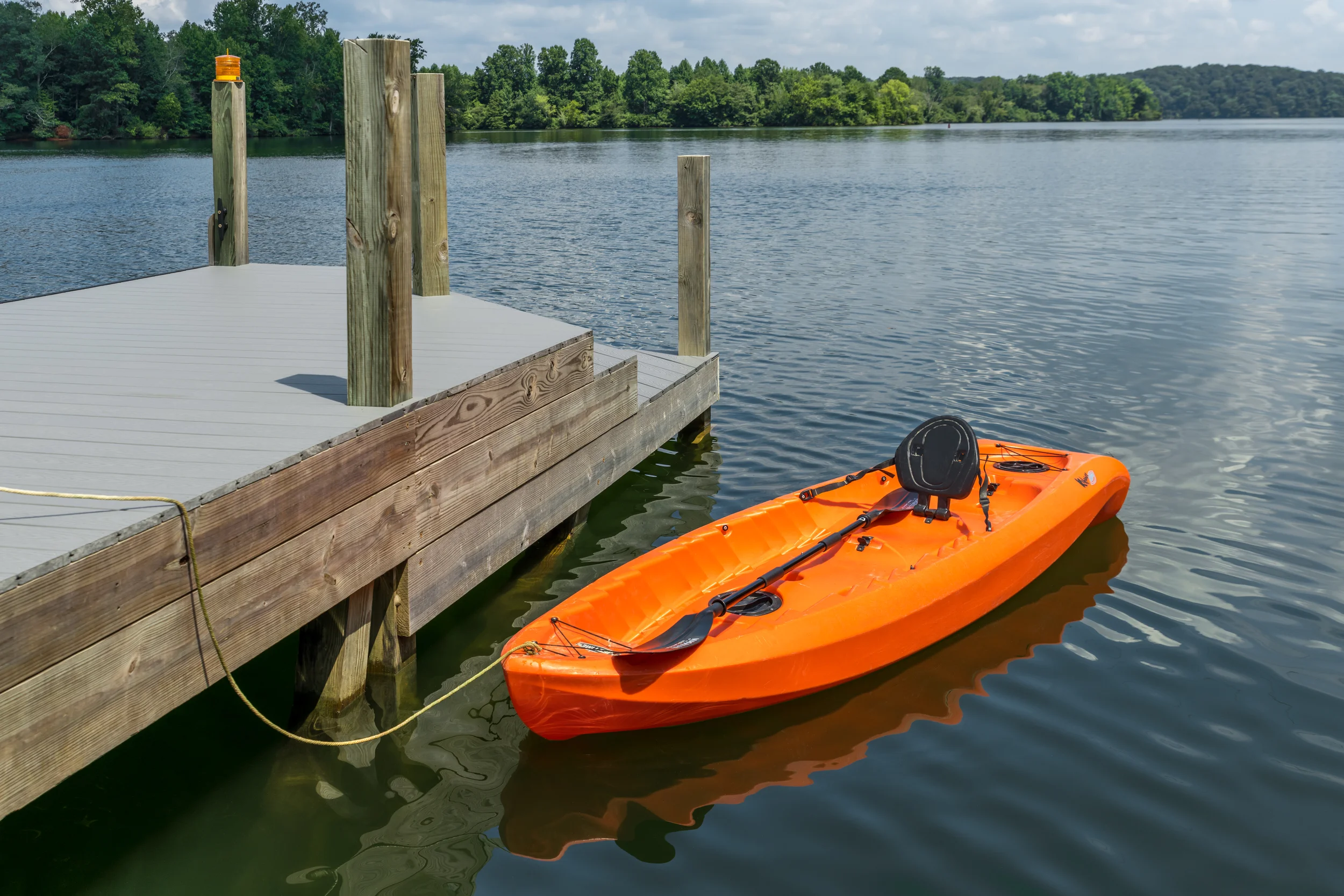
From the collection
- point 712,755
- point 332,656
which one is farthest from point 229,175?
point 712,755

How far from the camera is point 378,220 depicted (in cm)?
478

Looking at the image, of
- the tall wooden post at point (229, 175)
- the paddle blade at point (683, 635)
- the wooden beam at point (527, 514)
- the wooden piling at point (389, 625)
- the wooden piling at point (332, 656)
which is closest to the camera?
the paddle blade at point (683, 635)

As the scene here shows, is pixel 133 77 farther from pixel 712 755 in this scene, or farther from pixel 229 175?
pixel 712 755

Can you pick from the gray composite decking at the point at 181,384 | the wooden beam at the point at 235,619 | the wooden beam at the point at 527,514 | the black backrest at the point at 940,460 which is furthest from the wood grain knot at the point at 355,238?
the black backrest at the point at 940,460

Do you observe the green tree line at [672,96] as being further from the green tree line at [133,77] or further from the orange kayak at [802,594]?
the orange kayak at [802,594]

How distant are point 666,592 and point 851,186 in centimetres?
3492

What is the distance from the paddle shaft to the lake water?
0.61m

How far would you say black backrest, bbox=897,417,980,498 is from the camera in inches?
267

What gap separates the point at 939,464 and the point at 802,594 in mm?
1492

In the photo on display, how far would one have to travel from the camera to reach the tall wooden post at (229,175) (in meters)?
9.39

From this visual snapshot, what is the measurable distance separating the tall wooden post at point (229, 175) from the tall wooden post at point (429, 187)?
5.82ft

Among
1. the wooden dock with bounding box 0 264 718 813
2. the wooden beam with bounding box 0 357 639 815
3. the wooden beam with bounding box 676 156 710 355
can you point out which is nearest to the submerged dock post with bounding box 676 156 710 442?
the wooden beam with bounding box 676 156 710 355

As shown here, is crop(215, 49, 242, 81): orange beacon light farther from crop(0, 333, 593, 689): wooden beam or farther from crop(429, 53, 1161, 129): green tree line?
crop(429, 53, 1161, 129): green tree line

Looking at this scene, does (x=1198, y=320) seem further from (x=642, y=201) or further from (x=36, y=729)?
(x=642, y=201)
